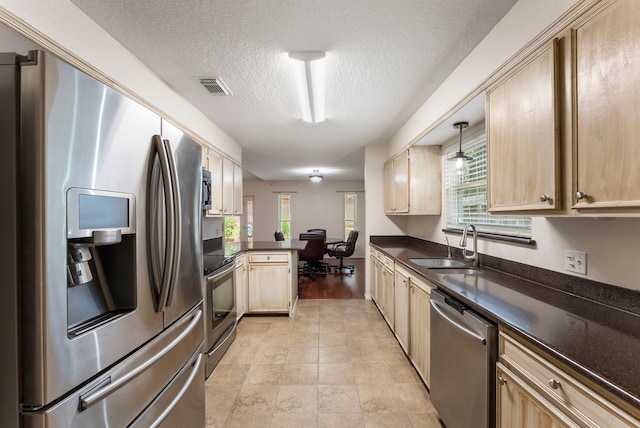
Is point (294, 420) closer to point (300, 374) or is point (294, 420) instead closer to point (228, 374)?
point (300, 374)

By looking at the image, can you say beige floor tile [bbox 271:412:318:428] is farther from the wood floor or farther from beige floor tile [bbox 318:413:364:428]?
the wood floor

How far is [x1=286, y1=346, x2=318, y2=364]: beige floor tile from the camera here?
8.79ft

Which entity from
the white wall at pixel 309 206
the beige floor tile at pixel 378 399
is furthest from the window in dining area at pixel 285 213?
the beige floor tile at pixel 378 399

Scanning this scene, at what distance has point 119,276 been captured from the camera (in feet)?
3.42

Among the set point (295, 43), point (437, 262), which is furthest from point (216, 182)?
point (437, 262)

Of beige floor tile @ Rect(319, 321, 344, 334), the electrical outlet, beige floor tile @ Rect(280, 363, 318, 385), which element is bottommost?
beige floor tile @ Rect(319, 321, 344, 334)

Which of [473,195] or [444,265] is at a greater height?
[473,195]

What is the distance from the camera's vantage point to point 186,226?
1.40m

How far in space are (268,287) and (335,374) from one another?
5.37 feet

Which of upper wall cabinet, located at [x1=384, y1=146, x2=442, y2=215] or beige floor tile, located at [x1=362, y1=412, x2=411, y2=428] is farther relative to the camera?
upper wall cabinet, located at [x1=384, y1=146, x2=442, y2=215]

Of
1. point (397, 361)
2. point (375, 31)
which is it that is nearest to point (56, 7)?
point (375, 31)

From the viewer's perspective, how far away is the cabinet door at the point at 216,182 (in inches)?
126

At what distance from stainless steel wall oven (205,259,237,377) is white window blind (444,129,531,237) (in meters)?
2.25

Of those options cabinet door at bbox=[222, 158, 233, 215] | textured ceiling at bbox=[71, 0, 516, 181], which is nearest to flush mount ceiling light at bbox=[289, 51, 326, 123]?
textured ceiling at bbox=[71, 0, 516, 181]
